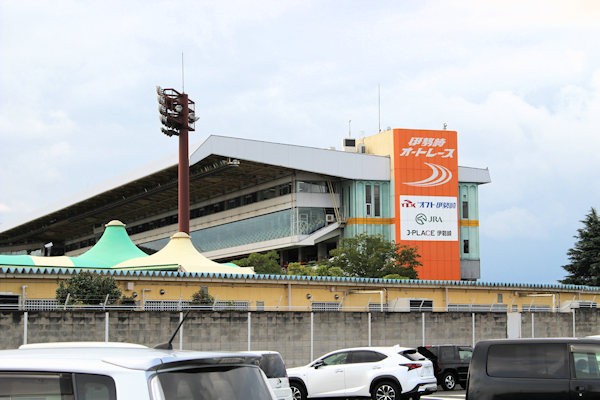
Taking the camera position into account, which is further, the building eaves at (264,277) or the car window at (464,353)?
the building eaves at (264,277)

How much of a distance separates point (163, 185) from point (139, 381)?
8033 centimetres

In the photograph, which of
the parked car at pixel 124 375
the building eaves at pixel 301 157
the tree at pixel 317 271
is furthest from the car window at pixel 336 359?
the building eaves at pixel 301 157

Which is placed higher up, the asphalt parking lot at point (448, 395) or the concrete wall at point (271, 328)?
the concrete wall at point (271, 328)

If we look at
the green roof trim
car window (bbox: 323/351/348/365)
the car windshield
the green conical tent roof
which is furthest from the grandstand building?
the car windshield

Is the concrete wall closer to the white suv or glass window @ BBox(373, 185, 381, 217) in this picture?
the white suv

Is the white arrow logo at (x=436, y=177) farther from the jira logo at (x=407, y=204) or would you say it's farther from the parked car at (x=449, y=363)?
the parked car at (x=449, y=363)

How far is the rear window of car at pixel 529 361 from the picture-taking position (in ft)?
40.9

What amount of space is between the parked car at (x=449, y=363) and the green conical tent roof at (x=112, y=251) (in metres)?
20.3

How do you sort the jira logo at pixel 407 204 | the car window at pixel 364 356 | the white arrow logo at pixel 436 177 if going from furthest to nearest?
1. the white arrow logo at pixel 436 177
2. the jira logo at pixel 407 204
3. the car window at pixel 364 356

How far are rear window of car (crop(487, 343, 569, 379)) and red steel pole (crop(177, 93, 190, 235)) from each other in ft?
155

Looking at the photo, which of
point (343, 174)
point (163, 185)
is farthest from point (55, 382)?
point (163, 185)

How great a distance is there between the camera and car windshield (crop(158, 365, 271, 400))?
17.0 ft

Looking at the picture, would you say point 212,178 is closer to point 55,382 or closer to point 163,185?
point 163,185

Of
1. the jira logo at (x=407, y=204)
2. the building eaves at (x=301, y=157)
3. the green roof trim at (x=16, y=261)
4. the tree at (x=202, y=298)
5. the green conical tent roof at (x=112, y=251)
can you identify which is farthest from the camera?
the jira logo at (x=407, y=204)
